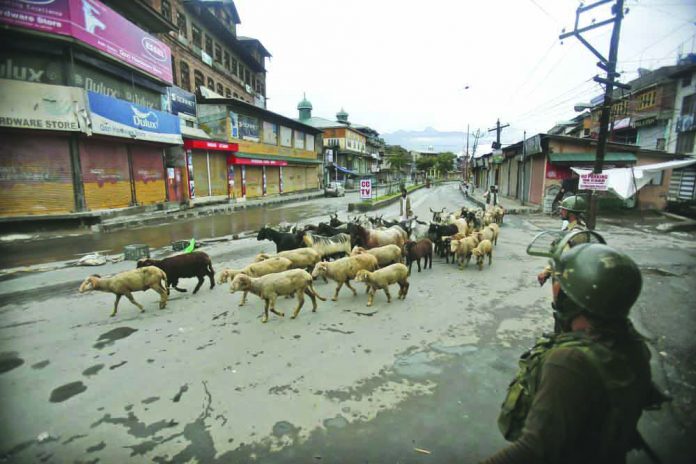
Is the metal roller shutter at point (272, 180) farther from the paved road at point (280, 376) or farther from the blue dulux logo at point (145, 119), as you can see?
the paved road at point (280, 376)

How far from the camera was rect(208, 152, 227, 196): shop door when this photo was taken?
82.8 ft

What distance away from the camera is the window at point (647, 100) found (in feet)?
78.5

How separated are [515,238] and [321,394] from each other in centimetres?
1181

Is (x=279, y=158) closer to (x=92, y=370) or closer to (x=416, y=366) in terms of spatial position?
(x=92, y=370)

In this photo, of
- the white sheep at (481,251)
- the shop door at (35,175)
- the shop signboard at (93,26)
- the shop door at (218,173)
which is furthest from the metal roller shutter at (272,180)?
the white sheep at (481,251)

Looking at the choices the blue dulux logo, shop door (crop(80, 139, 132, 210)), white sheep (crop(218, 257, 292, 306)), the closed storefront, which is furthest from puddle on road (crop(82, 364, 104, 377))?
the closed storefront

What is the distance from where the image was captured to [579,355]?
1497mm

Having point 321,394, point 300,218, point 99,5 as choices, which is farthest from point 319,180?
point 321,394

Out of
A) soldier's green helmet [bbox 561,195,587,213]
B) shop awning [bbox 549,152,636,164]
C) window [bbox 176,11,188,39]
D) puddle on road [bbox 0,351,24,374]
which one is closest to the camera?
puddle on road [bbox 0,351,24,374]

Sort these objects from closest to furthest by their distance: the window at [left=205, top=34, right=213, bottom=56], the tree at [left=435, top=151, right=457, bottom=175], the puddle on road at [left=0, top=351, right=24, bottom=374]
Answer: the puddle on road at [left=0, top=351, right=24, bottom=374]
the window at [left=205, top=34, right=213, bottom=56]
the tree at [left=435, top=151, right=457, bottom=175]

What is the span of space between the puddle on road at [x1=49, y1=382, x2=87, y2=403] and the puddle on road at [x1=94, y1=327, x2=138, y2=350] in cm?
92

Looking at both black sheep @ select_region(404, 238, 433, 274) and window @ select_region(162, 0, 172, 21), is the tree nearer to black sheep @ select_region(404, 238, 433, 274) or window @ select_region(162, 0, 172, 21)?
window @ select_region(162, 0, 172, 21)

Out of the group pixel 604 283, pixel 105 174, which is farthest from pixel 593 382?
pixel 105 174

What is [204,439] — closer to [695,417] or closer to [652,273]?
[695,417]
